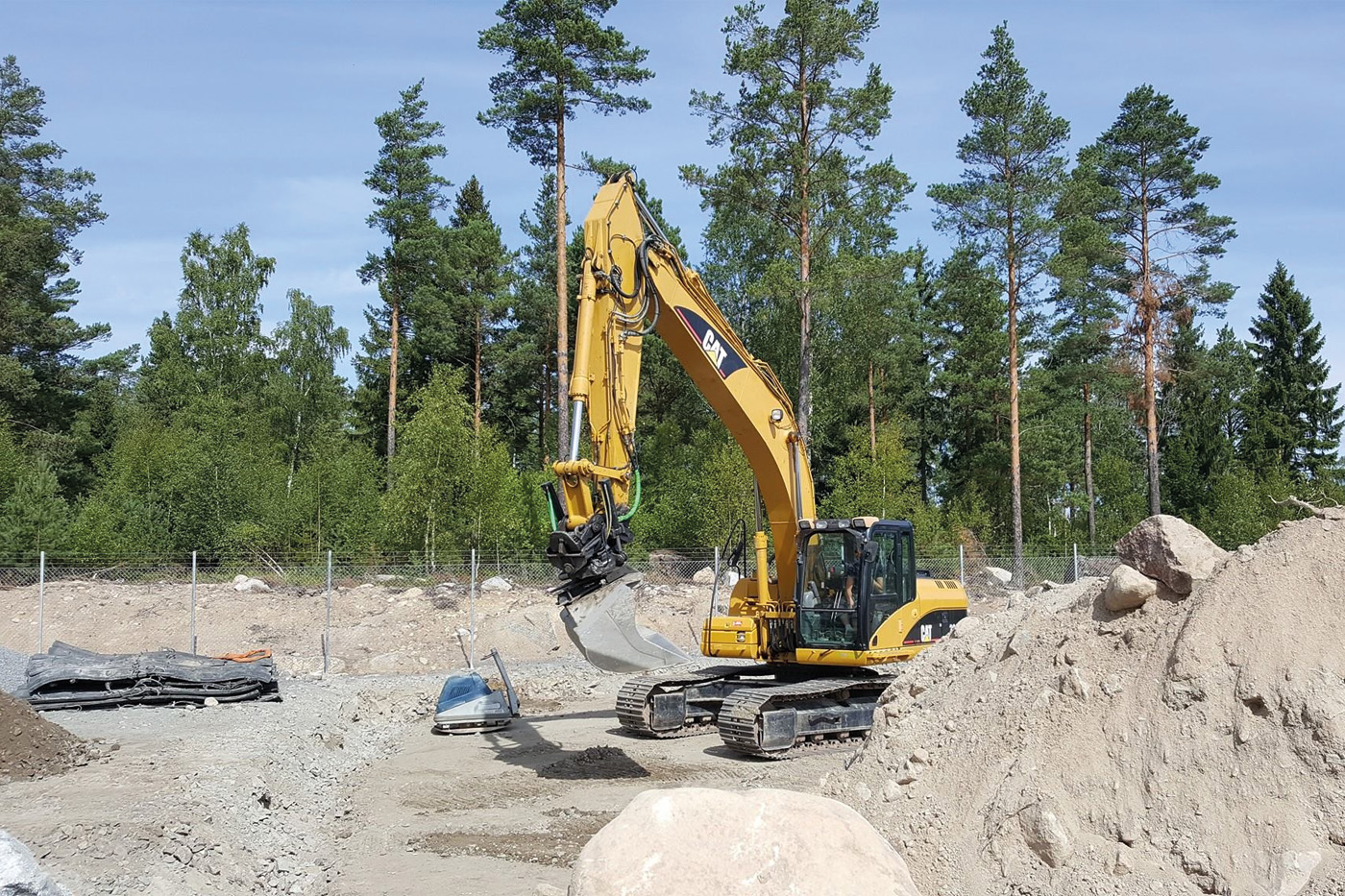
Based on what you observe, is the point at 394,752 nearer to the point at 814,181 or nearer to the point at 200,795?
the point at 200,795

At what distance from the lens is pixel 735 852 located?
167 inches

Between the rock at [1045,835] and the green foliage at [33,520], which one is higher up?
the green foliage at [33,520]

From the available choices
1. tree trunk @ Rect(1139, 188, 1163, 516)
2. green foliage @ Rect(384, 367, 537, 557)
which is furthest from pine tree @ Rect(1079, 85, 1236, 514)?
green foliage @ Rect(384, 367, 537, 557)

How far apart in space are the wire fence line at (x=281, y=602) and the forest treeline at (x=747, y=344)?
3705mm

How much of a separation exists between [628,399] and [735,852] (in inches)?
231

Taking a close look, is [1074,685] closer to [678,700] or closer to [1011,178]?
[678,700]

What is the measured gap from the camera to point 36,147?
33281 mm

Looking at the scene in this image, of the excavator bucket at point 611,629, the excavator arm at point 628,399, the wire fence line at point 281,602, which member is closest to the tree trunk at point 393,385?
the wire fence line at point 281,602

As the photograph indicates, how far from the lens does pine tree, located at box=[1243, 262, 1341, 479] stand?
39.6m

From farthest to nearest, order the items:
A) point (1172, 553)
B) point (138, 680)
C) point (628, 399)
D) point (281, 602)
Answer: point (281, 602)
point (138, 680)
point (628, 399)
point (1172, 553)

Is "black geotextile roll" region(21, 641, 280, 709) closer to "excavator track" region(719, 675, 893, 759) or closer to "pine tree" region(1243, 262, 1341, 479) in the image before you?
"excavator track" region(719, 675, 893, 759)

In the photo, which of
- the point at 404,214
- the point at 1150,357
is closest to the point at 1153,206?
the point at 1150,357

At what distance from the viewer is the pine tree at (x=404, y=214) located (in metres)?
34.1

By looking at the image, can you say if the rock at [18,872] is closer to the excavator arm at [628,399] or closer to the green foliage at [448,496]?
the excavator arm at [628,399]
